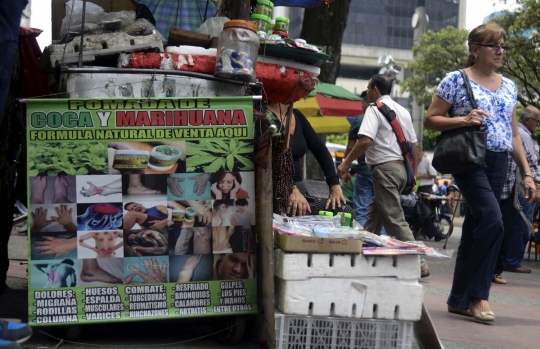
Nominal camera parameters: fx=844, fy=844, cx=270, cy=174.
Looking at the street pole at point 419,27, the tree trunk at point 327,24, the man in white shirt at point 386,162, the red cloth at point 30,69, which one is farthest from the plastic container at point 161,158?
the street pole at point 419,27

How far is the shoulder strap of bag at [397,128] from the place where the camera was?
7.23m

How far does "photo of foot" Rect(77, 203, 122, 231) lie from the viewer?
4.26m

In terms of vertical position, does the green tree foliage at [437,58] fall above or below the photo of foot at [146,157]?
above

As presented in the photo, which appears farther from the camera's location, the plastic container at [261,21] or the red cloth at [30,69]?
the red cloth at [30,69]

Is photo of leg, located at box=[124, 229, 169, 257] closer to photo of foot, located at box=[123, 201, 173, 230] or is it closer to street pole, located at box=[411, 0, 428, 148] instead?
photo of foot, located at box=[123, 201, 173, 230]

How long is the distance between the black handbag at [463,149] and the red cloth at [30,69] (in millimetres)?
2846

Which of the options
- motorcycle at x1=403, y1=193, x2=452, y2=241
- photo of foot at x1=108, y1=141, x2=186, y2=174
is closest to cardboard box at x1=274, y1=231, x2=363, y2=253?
photo of foot at x1=108, y1=141, x2=186, y2=174

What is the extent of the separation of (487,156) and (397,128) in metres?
1.42

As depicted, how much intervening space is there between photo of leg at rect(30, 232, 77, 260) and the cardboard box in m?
1.08

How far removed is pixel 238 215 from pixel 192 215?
24 centimetres

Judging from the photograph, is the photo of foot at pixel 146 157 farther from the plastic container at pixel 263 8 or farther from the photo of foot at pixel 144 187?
the plastic container at pixel 263 8

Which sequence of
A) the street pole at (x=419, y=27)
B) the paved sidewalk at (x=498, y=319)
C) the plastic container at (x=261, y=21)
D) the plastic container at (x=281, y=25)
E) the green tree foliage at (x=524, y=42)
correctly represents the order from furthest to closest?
the street pole at (x=419, y=27) → the green tree foliage at (x=524, y=42) → the plastic container at (x=281, y=25) → the plastic container at (x=261, y=21) → the paved sidewalk at (x=498, y=319)

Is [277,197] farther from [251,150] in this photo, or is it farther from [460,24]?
[460,24]

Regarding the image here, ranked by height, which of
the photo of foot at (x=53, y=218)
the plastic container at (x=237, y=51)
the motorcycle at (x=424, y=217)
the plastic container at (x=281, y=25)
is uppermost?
the plastic container at (x=281, y=25)
